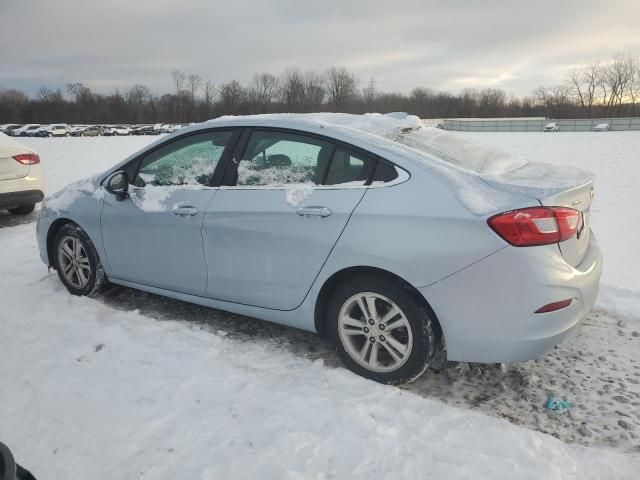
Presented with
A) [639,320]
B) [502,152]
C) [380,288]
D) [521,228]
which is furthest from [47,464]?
[639,320]

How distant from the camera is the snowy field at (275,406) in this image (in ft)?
7.46

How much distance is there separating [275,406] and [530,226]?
1.62m

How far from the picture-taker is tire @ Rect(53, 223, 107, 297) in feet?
13.6

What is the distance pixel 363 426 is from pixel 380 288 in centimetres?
72

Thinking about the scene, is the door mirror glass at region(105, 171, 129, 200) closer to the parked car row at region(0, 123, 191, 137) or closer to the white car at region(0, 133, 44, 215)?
the white car at region(0, 133, 44, 215)

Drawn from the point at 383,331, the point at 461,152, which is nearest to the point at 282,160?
the point at 461,152

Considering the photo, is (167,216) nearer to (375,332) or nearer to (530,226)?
(375,332)

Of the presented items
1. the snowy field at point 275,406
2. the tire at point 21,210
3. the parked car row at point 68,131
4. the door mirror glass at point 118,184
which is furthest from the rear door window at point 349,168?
the parked car row at point 68,131

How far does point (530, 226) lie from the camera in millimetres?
2391

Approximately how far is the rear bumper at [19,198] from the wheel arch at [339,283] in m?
6.04

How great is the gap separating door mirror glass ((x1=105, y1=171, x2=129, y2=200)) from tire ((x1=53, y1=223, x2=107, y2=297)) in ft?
1.79

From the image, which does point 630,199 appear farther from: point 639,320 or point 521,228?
point 521,228

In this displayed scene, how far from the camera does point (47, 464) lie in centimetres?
232

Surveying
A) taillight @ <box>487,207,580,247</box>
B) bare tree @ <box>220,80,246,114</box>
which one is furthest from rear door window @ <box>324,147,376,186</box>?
bare tree @ <box>220,80,246,114</box>
